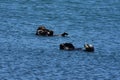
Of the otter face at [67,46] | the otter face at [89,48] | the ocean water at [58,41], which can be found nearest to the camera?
the ocean water at [58,41]

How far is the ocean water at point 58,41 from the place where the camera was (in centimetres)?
6512

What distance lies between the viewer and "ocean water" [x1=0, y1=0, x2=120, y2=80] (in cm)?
6512

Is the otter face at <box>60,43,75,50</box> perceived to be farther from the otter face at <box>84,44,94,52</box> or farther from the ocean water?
the otter face at <box>84,44,94,52</box>

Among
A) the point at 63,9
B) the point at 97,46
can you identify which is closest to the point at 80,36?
the point at 97,46

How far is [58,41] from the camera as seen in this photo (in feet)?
267

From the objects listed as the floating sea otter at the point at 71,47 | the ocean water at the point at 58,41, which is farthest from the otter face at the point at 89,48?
the ocean water at the point at 58,41

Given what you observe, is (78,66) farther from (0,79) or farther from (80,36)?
(80,36)

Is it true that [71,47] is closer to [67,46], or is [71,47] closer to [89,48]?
[67,46]

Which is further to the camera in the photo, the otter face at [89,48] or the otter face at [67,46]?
the otter face at [67,46]

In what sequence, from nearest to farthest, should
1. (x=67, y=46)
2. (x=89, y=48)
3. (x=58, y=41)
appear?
(x=89, y=48)
(x=67, y=46)
(x=58, y=41)

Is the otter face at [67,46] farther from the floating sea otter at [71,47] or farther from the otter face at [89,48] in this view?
the otter face at [89,48]

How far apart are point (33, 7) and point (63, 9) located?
524cm

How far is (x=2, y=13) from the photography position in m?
108

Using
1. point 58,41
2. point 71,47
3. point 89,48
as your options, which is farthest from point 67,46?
point 58,41
